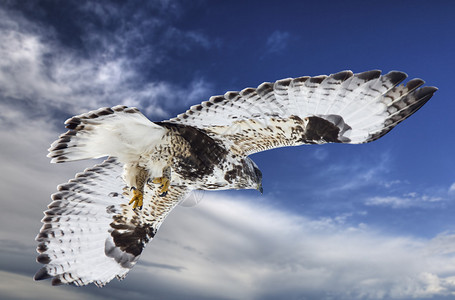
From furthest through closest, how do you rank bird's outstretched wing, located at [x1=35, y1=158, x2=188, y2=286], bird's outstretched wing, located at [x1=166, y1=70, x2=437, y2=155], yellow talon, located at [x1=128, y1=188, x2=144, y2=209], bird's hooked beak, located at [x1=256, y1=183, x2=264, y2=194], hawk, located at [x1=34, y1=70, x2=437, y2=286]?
bird's outstretched wing, located at [x1=35, y1=158, x2=188, y2=286] < bird's hooked beak, located at [x1=256, y1=183, x2=264, y2=194] < yellow talon, located at [x1=128, y1=188, x2=144, y2=209] < hawk, located at [x1=34, y1=70, x2=437, y2=286] < bird's outstretched wing, located at [x1=166, y1=70, x2=437, y2=155]

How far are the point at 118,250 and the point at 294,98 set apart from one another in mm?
6037

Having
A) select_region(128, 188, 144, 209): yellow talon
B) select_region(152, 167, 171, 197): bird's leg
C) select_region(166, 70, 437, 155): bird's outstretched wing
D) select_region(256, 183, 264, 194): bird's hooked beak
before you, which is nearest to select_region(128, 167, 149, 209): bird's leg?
select_region(128, 188, 144, 209): yellow talon

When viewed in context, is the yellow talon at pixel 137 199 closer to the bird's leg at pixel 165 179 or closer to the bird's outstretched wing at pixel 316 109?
the bird's leg at pixel 165 179

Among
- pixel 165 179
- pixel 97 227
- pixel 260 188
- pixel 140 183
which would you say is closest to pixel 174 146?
pixel 165 179

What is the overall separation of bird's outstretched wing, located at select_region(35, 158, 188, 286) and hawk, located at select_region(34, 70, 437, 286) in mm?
22

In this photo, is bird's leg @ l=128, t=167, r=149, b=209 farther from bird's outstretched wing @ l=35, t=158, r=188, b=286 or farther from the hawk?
bird's outstretched wing @ l=35, t=158, r=188, b=286

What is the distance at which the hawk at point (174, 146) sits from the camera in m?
5.07

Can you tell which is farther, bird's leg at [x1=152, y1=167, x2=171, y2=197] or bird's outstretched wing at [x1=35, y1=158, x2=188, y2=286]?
bird's outstretched wing at [x1=35, y1=158, x2=188, y2=286]

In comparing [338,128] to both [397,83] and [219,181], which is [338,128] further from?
[219,181]

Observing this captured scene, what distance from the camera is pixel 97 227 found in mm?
8594

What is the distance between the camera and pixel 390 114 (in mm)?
5277

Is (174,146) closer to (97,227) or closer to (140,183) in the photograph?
(140,183)

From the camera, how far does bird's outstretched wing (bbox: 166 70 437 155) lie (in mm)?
4863

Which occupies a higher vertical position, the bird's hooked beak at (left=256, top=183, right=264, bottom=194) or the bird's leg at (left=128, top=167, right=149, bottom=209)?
the bird's hooked beak at (left=256, top=183, right=264, bottom=194)
